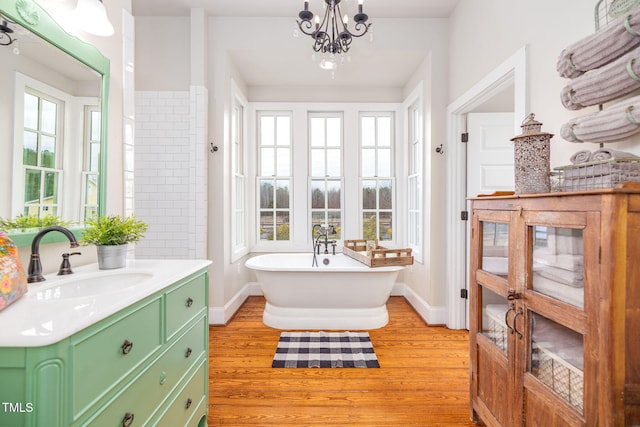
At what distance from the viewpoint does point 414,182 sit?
397 cm

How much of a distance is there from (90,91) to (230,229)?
2.00 metres

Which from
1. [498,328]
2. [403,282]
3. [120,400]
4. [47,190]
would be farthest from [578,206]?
[403,282]

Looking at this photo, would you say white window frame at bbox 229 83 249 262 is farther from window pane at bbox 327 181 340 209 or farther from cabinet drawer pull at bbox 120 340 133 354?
cabinet drawer pull at bbox 120 340 133 354

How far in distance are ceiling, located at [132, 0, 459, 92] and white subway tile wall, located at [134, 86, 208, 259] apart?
32.1 inches

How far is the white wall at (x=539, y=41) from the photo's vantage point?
1.65 metres

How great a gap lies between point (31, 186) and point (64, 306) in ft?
2.38

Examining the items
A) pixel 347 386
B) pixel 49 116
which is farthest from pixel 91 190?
pixel 347 386

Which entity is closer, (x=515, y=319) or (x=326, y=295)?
(x=515, y=319)

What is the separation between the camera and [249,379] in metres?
2.32

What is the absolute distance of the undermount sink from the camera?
1265mm

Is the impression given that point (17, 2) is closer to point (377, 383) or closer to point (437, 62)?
point (377, 383)

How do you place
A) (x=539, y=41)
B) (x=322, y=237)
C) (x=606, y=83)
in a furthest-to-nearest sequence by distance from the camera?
1. (x=322, y=237)
2. (x=539, y=41)
3. (x=606, y=83)

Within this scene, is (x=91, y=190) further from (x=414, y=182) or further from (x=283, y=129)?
(x=414, y=182)

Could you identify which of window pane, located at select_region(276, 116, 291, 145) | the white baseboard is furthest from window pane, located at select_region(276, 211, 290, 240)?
window pane, located at select_region(276, 116, 291, 145)
